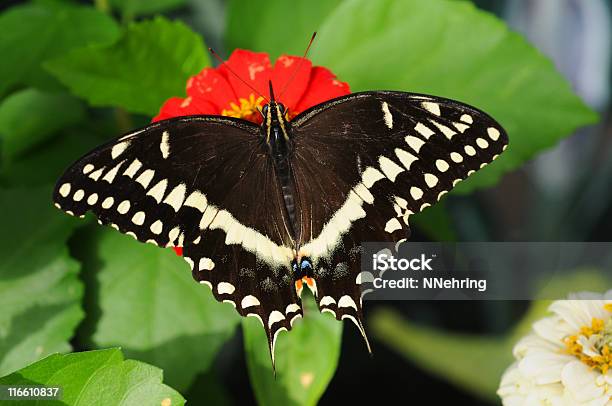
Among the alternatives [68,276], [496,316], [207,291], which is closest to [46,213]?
[68,276]

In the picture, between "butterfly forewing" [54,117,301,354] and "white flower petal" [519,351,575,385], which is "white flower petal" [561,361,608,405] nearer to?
"white flower petal" [519,351,575,385]

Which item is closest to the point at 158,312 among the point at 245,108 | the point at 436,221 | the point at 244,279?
the point at 244,279

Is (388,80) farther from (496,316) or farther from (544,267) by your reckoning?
(496,316)

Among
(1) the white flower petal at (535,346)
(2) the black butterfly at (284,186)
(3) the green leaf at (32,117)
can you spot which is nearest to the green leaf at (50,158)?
(3) the green leaf at (32,117)
